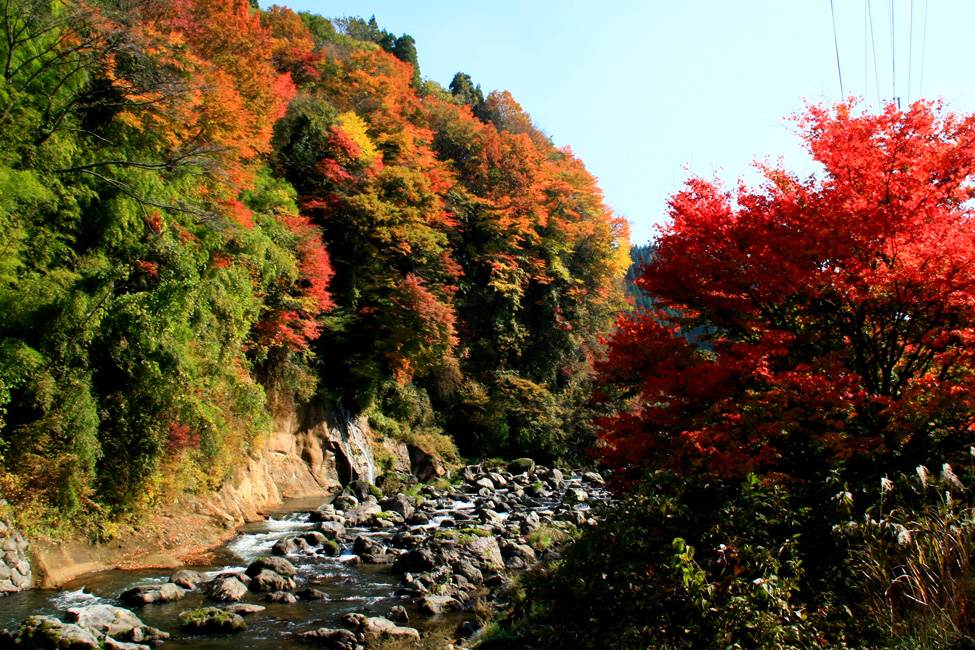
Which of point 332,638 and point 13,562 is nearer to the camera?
point 332,638

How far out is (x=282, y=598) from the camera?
8.95 meters

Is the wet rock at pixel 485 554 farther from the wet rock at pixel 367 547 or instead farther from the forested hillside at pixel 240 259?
the forested hillside at pixel 240 259

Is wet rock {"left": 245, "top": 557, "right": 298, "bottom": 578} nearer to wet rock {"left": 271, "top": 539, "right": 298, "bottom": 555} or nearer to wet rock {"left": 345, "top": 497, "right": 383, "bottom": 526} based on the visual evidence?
wet rock {"left": 271, "top": 539, "right": 298, "bottom": 555}

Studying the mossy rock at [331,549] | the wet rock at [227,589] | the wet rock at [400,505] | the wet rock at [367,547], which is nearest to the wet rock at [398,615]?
the wet rock at [227,589]

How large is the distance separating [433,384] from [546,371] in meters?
7.33

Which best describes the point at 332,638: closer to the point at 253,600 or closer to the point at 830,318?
the point at 253,600

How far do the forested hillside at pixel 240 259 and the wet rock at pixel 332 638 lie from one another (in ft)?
16.7

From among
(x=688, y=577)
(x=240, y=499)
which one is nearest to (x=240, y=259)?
(x=240, y=499)

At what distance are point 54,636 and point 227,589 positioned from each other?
2816 millimetres

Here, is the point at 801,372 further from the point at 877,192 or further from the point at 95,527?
the point at 95,527

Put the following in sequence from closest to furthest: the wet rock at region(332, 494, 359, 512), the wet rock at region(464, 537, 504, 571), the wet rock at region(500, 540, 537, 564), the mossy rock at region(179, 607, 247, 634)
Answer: the mossy rock at region(179, 607, 247, 634) → the wet rock at region(464, 537, 504, 571) → the wet rock at region(500, 540, 537, 564) → the wet rock at region(332, 494, 359, 512)

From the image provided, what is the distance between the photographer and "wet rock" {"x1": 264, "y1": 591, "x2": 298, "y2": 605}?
29.2ft

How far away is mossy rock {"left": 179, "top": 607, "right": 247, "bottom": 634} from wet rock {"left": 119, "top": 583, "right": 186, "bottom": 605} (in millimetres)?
812

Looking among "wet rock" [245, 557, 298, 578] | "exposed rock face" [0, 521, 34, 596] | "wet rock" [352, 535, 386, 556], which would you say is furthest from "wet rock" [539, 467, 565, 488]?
"exposed rock face" [0, 521, 34, 596]
